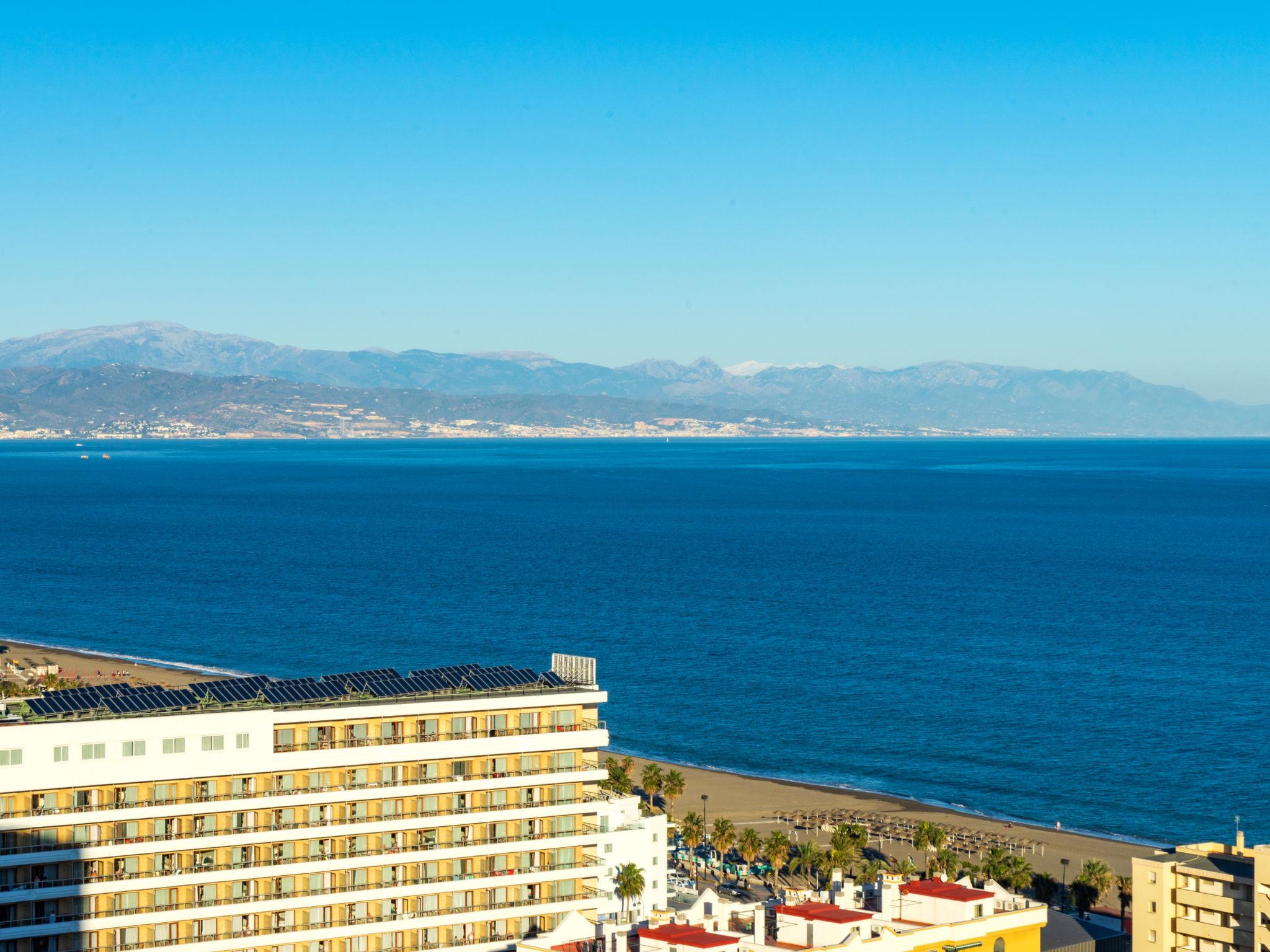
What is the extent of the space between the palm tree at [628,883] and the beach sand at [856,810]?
1975 centimetres

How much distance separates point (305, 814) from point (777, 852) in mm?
28424

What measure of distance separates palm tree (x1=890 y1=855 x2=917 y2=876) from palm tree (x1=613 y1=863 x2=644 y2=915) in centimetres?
1155

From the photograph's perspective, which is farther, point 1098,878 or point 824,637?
point 824,637

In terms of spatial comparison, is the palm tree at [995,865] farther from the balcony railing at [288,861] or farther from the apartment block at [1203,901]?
the balcony railing at [288,861]

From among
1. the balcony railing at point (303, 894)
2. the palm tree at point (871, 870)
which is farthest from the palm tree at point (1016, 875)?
the balcony railing at point (303, 894)

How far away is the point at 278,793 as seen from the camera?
41438 mm

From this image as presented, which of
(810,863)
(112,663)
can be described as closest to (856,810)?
(810,863)

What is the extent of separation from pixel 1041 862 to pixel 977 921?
93.0 ft

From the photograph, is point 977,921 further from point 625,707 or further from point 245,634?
point 245,634

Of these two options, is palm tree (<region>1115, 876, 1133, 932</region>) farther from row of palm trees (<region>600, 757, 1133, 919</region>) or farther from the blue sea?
the blue sea

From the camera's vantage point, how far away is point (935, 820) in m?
74.1

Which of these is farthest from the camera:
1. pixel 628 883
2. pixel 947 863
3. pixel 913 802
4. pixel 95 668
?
pixel 95 668

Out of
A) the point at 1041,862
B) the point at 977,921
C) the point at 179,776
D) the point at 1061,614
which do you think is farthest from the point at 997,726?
the point at 179,776

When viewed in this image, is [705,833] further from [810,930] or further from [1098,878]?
[810,930]
